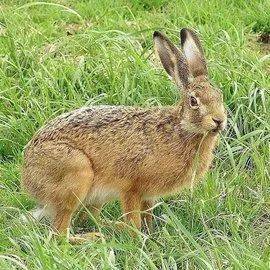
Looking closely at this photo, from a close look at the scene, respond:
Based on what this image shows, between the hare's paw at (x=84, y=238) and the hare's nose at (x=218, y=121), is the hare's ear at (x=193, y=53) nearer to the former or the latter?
the hare's nose at (x=218, y=121)

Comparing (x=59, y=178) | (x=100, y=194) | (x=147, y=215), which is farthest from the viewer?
(x=147, y=215)

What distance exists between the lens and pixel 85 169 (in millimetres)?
5766

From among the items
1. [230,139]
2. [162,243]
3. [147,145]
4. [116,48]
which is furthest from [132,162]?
[116,48]

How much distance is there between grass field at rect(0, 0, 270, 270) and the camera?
16.8ft

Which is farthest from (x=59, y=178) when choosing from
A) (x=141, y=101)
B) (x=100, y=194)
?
(x=141, y=101)

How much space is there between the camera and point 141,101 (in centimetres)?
688

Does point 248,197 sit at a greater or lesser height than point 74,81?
lesser

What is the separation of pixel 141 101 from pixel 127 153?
1.03 m

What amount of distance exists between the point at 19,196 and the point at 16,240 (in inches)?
35.8

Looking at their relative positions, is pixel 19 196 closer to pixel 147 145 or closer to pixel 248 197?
pixel 147 145

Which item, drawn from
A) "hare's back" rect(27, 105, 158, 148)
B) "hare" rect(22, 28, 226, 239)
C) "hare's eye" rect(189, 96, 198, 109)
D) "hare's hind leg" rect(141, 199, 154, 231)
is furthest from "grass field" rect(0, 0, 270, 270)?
"hare's eye" rect(189, 96, 198, 109)

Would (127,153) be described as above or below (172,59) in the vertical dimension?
below

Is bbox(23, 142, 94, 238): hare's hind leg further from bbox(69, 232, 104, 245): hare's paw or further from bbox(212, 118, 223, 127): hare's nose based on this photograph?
bbox(212, 118, 223, 127): hare's nose

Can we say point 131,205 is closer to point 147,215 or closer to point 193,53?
point 147,215
